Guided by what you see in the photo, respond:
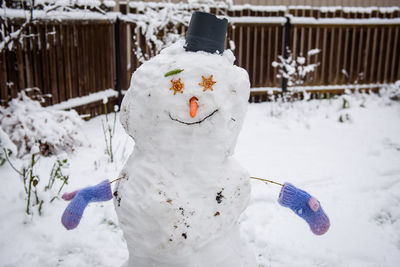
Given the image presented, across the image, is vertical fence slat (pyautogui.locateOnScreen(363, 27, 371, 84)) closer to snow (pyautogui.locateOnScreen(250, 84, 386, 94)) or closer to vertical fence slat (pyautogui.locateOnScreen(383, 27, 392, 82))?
snow (pyautogui.locateOnScreen(250, 84, 386, 94))

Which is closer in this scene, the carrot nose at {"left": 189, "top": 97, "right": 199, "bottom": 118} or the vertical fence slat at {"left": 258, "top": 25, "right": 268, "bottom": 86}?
the carrot nose at {"left": 189, "top": 97, "right": 199, "bottom": 118}

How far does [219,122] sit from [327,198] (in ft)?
7.26

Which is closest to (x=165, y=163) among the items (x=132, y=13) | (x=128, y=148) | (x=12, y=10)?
(x=128, y=148)

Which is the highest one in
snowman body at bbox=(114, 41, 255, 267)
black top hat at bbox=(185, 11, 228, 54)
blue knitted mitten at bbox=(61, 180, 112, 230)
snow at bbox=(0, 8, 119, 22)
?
snow at bbox=(0, 8, 119, 22)

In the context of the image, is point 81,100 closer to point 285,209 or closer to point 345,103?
point 285,209

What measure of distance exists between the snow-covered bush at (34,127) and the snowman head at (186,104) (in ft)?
7.78

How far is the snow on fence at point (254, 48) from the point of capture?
5.02m

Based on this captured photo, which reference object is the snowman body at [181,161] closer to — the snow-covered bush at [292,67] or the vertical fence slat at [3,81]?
the vertical fence slat at [3,81]

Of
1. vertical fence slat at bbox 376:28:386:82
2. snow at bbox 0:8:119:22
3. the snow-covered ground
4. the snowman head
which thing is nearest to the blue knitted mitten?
the snowman head

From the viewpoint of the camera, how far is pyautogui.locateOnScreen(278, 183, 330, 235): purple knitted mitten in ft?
6.27

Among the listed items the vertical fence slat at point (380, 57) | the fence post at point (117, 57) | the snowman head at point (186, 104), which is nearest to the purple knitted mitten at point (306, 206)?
the snowman head at point (186, 104)

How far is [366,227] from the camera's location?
3.01m

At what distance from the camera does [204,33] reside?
173 centimetres

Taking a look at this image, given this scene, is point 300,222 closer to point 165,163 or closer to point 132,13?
point 165,163
